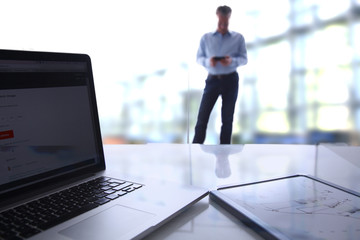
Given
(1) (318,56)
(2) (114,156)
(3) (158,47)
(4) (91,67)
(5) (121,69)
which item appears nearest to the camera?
(4) (91,67)

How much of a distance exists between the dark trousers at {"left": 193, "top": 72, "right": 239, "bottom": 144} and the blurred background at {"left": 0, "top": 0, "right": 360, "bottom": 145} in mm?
191

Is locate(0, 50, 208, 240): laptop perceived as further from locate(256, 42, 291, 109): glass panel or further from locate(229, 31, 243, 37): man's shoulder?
locate(256, 42, 291, 109): glass panel

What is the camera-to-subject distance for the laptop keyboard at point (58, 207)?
0.37m

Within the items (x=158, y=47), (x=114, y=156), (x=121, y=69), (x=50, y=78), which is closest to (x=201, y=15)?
(x=158, y=47)

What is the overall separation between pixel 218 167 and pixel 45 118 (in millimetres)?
416

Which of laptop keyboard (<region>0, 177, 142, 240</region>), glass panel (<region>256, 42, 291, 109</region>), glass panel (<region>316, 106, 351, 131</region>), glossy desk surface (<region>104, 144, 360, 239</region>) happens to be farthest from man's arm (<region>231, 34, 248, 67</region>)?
laptop keyboard (<region>0, 177, 142, 240</region>)

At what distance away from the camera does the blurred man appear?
2.42 metres

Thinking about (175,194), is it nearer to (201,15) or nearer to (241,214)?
(241,214)

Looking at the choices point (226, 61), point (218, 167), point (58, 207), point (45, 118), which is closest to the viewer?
point (58, 207)

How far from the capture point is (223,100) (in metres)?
2.48

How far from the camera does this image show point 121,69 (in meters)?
3.28

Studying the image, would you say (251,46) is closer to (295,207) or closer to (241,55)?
(241,55)

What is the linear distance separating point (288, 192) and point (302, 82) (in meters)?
2.72

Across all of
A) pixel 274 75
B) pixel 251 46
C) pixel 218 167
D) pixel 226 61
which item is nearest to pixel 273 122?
pixel 274 75
